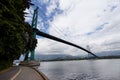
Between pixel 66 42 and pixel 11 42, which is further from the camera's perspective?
pixel 66 42

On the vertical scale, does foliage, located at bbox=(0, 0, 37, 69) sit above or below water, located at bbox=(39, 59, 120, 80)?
above

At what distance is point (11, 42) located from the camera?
2588cm

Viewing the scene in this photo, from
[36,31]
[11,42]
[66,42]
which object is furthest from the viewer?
[66,42]

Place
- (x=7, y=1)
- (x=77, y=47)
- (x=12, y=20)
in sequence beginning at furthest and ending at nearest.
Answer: (x=77, y=47)
(x=12, y=20)
(x=7, y=1)

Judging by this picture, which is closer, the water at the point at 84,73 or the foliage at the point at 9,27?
the foliage at the point at 9,27

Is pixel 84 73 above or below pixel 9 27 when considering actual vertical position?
below

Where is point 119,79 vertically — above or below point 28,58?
below

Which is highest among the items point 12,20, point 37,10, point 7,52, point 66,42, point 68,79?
point 37,10

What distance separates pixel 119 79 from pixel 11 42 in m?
13.7

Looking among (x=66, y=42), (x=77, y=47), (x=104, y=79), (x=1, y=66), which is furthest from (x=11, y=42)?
(x=77, y=47)

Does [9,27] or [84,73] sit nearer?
[9,27]

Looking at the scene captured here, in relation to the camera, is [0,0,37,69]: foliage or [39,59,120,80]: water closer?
[0,0,37,69]: foliage

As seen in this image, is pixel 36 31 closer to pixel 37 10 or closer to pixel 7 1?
pixel 37 10

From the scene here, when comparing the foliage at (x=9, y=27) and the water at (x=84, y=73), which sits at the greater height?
the foliage at (x=9, y=27)
